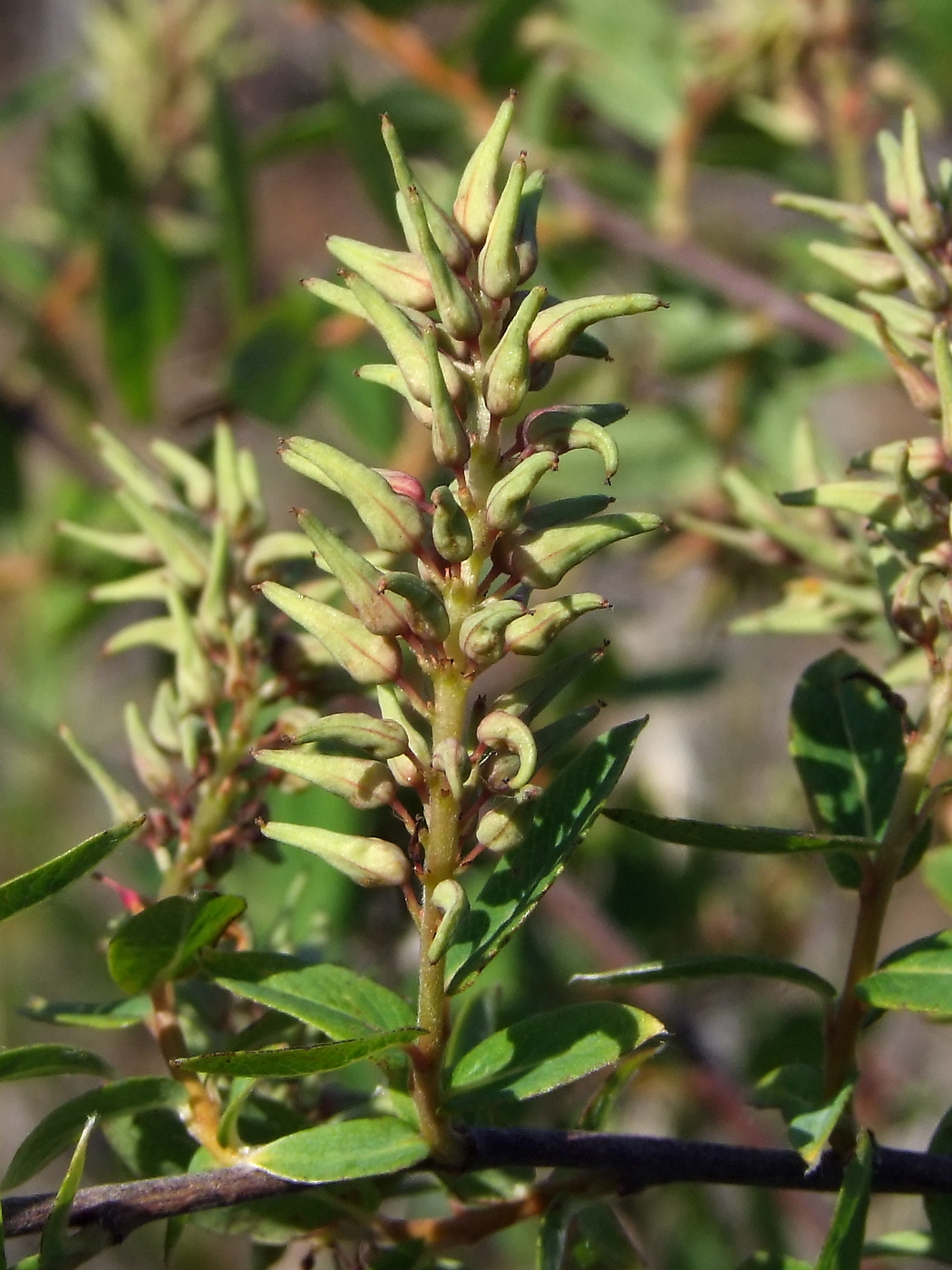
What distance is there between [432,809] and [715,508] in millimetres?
1188

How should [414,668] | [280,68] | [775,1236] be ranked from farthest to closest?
[280,68] < [775,1236] < [414,668]

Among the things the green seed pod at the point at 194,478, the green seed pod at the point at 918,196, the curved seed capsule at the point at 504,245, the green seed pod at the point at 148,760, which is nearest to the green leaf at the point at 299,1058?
the green seed pod at the point at 148,760

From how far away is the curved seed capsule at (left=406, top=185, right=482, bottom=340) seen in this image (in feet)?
2.08

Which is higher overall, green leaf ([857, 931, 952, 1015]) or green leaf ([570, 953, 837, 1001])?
green leaf ([570, 953, 837, 1001])

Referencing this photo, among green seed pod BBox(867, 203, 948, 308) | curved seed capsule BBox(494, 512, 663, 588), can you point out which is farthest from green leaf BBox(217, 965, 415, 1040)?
green seed pod BBox(867, 203, 948, 308)

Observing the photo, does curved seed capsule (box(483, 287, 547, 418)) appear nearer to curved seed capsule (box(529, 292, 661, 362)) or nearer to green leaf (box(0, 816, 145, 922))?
curved seed capsule (box(529, 292, 661, 362))

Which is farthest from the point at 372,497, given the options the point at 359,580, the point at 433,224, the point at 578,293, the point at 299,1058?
the point at 578,293

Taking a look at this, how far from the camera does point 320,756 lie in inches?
26.4

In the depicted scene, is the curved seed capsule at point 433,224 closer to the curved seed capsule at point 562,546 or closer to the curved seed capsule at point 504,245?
the curved seed capsule at point 504,245

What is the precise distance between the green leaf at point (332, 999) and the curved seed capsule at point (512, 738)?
0.50 ft

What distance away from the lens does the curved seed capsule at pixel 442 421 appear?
60cm

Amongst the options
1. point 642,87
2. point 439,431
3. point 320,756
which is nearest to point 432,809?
point 320,756

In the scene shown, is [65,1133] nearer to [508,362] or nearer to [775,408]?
[508,362]

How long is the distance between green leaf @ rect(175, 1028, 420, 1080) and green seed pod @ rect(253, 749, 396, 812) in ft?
0.36
